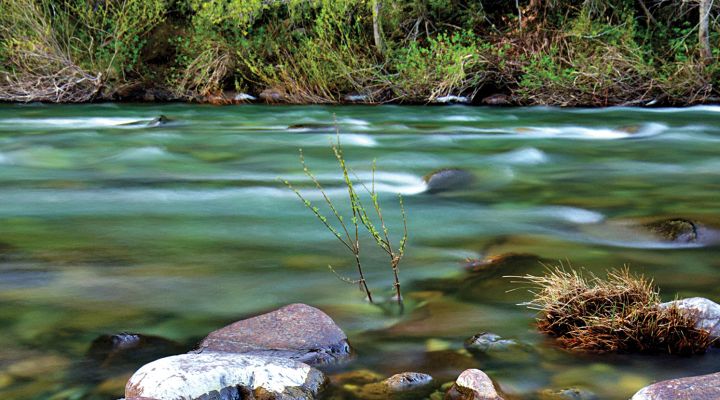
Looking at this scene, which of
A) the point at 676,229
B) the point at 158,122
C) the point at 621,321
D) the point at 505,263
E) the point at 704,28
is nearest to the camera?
the point at 621,321

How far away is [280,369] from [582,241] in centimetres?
299

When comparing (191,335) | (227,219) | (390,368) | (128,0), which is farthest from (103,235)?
(128,0)

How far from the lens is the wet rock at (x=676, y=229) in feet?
17.9

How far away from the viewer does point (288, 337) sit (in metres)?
3.62

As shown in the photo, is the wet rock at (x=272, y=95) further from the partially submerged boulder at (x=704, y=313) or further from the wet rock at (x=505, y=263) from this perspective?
the partially submerged boulder at (x=704, y=313)

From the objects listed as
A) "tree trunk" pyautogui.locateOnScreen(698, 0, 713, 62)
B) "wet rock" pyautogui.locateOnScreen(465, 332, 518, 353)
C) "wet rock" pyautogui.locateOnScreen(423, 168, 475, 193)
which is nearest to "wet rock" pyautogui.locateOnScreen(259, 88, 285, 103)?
"tree trunk" pyautogui.locateOnScreen(698, 0, 713, 62)

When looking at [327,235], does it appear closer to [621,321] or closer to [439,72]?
[621,321]

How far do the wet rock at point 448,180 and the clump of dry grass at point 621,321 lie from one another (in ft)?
12.4

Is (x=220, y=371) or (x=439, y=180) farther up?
(x=220, y=371)

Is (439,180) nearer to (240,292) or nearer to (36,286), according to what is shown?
(240,292)

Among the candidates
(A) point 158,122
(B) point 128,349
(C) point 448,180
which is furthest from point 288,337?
(A) point 158,122

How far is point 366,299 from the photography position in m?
4.39

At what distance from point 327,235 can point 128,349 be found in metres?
2.25

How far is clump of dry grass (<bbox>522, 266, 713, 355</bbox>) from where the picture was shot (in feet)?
11.6
